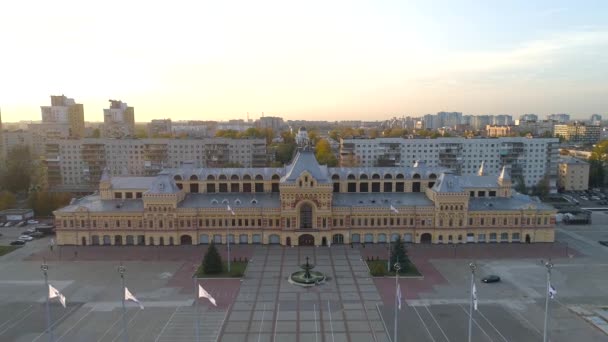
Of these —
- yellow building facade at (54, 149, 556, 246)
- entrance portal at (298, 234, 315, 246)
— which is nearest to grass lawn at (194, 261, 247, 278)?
yellow building facade at (54, 149, 556, 246)

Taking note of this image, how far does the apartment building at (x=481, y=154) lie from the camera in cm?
12812

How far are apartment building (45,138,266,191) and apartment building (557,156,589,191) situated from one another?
90.7 meters

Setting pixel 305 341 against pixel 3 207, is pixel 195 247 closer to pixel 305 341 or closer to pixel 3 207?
pixel 305 341

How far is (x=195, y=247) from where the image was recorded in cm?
7731

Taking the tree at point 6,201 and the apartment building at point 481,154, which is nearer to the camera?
the tree at point 6,201

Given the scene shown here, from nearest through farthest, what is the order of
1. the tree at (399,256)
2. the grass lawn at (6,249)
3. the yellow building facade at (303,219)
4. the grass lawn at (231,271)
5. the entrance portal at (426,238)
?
the grass lawn at (231,271)
the tree at (399,256)
the grass lawn at (6,249)
the yellow building facade at (303,219)
the entrance portal at (426,238)

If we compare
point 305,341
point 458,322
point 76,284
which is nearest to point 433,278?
point 458,322

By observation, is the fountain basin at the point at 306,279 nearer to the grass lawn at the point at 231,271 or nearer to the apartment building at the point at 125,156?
the grass lawn at the point at 231,271

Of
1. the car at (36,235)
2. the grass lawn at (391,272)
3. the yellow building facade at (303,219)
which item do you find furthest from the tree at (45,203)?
the grass lawn at (391,272)

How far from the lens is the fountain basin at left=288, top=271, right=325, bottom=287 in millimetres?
59656

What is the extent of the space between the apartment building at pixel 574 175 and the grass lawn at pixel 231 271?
104100mm

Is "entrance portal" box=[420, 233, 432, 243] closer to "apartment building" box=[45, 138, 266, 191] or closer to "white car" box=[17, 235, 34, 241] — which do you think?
"white car" box=[17, 235, 34, 241]

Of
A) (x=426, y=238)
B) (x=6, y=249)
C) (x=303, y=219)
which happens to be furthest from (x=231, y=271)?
(x=6, y=249)

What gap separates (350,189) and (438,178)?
651 inches
